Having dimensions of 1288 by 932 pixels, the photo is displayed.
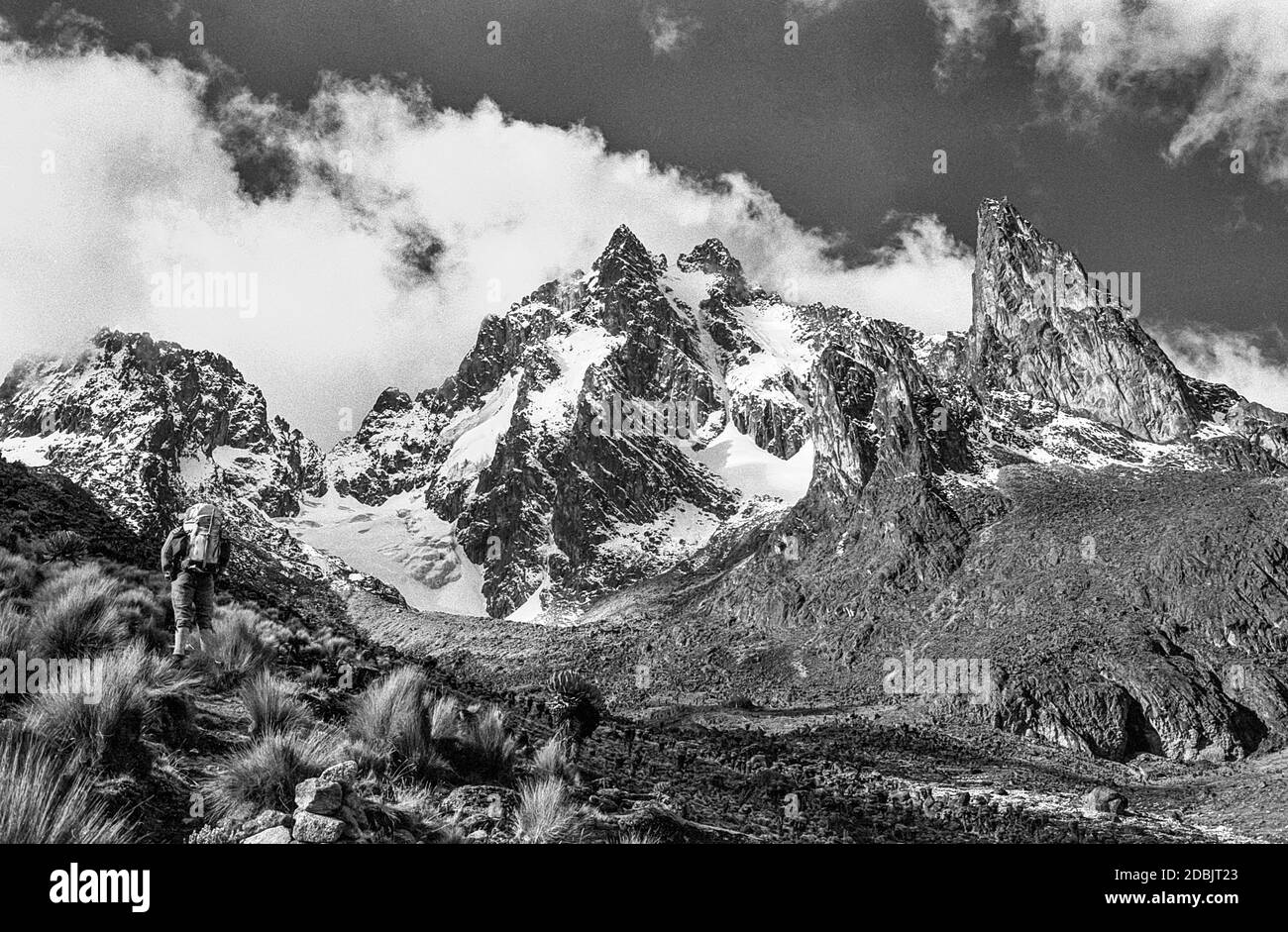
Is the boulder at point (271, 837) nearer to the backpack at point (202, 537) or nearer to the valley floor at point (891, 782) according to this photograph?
the valley floor at point (891, 782)

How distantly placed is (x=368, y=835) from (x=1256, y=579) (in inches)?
3178

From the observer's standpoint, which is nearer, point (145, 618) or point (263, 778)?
point (263, 778)

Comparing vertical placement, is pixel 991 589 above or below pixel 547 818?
below

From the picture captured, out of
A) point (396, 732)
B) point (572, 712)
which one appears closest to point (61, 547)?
point (572, 712)

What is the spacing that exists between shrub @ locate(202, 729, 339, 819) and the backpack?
5.82 m

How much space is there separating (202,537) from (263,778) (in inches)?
270

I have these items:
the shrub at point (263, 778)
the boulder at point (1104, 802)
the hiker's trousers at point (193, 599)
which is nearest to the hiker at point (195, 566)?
the hiker's trousers at point (193, 599)

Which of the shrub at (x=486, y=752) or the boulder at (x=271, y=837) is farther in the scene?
the shrub at (x=486, y=752)

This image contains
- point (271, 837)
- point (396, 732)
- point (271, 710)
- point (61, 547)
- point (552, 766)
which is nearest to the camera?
point (271, 837)

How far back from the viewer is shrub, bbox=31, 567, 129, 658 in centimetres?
1004

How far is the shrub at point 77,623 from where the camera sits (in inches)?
395

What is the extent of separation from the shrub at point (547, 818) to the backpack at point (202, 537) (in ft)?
23.2

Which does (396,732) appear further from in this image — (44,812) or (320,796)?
(44,812)

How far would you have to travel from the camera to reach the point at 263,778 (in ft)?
22.9
